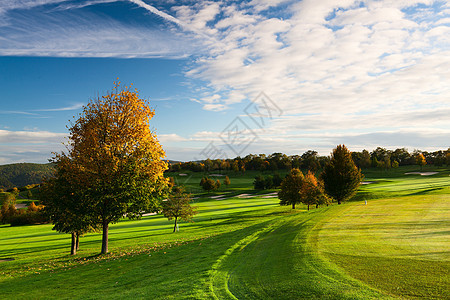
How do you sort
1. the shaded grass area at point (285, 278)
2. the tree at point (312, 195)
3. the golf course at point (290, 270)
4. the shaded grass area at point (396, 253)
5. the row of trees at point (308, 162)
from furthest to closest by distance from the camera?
the row of trees at point (308, 162) < the tree at point (312, 195) < the golf course at point (290, 270) < the shaded grass area at point (285, 278) < the shaded grass area at point (396, 253)

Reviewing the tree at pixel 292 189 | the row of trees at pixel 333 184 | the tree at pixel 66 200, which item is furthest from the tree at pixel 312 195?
the tree at pixel 66 200

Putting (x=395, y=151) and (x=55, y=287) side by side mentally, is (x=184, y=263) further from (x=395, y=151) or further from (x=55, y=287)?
(x=395, y=151)

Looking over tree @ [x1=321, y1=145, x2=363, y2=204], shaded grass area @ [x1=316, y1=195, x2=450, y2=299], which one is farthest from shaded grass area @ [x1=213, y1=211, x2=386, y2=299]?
tree @ [x1=321, y1=145, x2=363, y2=204]

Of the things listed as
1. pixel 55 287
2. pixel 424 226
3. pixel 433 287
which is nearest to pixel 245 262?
pixel 433 287

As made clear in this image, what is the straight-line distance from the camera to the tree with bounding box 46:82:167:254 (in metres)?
20.0

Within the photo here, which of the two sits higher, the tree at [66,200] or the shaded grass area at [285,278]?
the tree at [66,200]

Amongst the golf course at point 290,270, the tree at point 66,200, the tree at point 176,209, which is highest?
the tree at point 66,200

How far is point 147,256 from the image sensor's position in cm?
1750

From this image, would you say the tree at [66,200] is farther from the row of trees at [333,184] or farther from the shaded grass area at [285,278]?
the row of trees at [333,184]

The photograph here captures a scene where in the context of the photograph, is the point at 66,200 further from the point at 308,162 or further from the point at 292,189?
the point at 308,162

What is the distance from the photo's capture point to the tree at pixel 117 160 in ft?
65.6

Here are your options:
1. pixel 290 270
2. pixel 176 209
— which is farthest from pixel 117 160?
pixel 176 209

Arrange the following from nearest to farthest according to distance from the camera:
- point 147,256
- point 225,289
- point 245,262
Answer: point 225,289 < point 245,262 < point 147,256

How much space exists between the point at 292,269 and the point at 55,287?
38.4 feet
